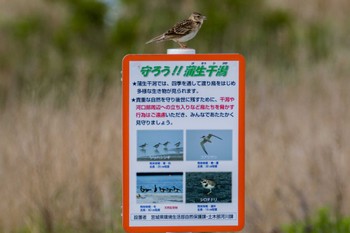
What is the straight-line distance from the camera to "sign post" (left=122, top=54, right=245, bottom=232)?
3.86m

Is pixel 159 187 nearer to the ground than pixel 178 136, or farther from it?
nearer to the ground

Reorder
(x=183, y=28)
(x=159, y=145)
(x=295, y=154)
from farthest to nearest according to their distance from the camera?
(x=295, y=154) < (x=183, y=28) < (x=159, y=145)

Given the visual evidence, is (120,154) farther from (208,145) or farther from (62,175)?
(208,145)

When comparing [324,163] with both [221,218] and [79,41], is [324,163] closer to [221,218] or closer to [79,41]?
[221,218]

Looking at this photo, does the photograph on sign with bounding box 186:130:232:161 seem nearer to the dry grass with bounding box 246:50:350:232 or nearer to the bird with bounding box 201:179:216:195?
the bird with bounding box 201:179:216:195

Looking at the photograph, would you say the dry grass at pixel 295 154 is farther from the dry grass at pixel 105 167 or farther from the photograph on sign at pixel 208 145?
the photograph on sign at pixel 208 145

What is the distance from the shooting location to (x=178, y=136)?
3.86 metres

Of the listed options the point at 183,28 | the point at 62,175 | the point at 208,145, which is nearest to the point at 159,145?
the point at 208,145

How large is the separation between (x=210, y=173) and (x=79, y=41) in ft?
42.8

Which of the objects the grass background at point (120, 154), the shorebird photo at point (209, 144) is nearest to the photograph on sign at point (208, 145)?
the shorebird photo at point (209, 144)

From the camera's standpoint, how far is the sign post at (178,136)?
3863 millimetres

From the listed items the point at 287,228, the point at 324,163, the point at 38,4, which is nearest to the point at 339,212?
the point at 287,228

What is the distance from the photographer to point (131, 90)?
389 centimetres

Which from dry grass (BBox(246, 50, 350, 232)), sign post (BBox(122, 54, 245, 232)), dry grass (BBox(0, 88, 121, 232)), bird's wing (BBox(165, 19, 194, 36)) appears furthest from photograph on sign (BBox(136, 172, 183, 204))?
dry grass (BBox(0, 88, 121, 232))
